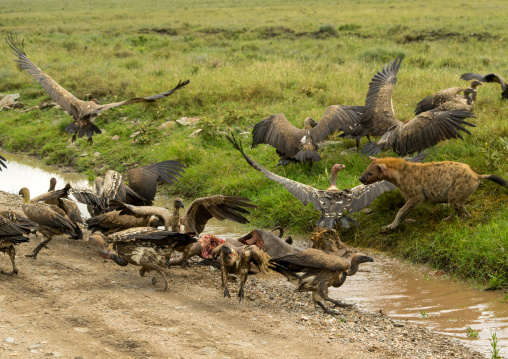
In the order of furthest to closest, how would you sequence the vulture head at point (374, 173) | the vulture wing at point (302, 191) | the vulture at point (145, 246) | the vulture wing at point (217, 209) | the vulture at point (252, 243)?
1. the vulture head at point (374, 173)
2. the vulture wing at point (302, 191)
3. the vulture wing at point (217, 209)
4. the vulture at point (252, 243)
5. the vulture at point (145, 246)

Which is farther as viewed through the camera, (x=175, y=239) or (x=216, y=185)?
(x=216, y=185)

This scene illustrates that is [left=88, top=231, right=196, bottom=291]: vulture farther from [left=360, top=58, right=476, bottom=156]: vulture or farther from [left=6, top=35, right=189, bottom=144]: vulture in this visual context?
[left=6, top=35, right=189, bottom=144]: vulture

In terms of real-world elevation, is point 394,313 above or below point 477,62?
below

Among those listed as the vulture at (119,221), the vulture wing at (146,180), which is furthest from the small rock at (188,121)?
the vulture at (119,221)

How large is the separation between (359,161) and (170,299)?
15.3 ft

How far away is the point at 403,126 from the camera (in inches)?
329

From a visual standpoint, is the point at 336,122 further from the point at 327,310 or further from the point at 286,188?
the point at 327,310

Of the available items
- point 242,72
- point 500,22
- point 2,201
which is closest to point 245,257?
point 2,201

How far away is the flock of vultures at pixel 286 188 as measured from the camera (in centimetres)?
568

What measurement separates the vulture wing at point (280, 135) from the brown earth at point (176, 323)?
3137mm

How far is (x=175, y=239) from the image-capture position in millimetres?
5809

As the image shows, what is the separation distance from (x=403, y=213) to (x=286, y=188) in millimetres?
1509

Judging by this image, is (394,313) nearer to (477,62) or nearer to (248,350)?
(248,350)

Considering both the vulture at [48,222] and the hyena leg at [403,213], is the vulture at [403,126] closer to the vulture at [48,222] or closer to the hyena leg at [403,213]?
the hyena leg at [403,213]
